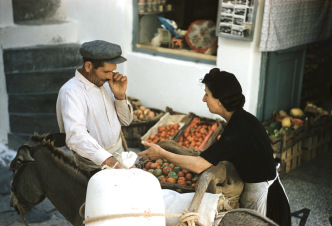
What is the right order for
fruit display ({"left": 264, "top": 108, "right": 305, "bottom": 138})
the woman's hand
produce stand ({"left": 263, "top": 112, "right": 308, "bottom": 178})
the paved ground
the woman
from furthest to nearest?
fruit display ({"left": 264, "top": 108, "right": 305, "bottom": 138})
produce stand ({"left": 263, "top": 112, "right": 308, "bottom": 178})
the paved ground
the woman's hand
the woman

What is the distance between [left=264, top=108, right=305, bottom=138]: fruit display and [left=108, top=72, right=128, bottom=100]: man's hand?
2.89 m

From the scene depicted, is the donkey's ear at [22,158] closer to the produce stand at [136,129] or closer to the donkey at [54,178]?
the donkey at [54,178]

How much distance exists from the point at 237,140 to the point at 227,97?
12.4 inches

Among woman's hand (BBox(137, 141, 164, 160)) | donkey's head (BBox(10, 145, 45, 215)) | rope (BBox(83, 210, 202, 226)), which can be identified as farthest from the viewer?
donkey's head (BBox(10, 145, 45, 215))

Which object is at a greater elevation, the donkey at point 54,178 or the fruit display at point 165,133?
the donkey at point 54,178

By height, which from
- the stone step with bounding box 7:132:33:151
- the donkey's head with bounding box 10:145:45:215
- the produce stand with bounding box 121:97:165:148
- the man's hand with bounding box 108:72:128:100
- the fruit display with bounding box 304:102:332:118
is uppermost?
the man's hand with bounding box 108:72:128:100

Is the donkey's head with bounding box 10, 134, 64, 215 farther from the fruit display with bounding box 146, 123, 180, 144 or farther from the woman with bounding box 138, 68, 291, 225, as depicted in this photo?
the fruit display with bounding box 146, 123, 180, 144

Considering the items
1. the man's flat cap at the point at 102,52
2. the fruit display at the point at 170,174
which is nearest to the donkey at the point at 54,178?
the man's flat cap at the point at 102,52

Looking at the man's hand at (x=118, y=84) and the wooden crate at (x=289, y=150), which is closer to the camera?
the man's hand at (x=118, y=84)

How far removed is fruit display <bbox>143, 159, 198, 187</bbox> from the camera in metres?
4.45

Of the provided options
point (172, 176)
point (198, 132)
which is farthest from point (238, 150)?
point (198, 132)

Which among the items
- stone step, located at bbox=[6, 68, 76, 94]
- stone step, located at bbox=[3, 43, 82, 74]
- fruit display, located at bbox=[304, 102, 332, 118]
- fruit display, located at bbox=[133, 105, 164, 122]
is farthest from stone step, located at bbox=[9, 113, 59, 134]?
fruit display, located at bbox=[304, 102, 332, 118]

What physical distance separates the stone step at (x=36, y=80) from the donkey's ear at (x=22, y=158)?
11.6 feet

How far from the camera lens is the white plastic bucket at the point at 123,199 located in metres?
2.12
